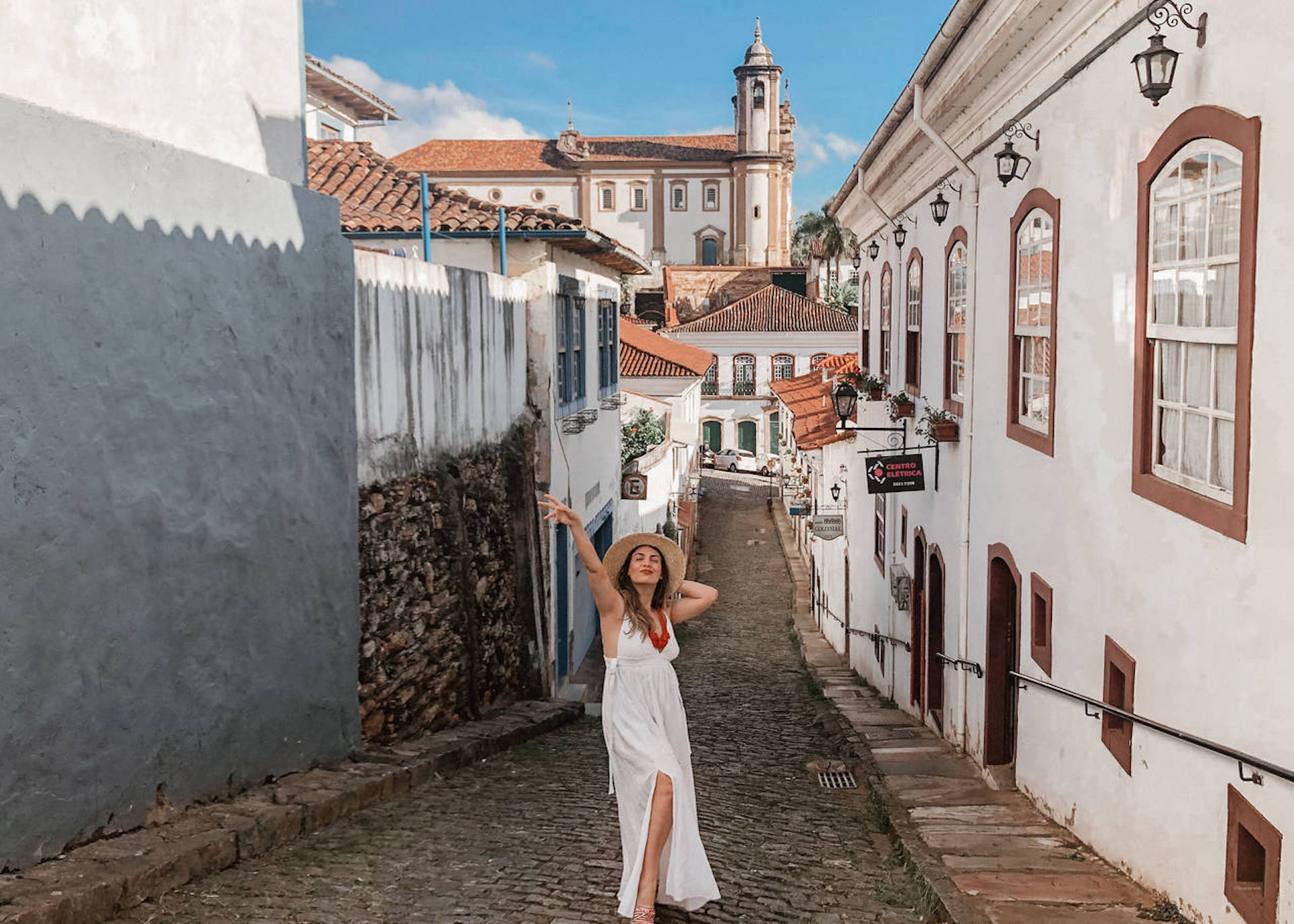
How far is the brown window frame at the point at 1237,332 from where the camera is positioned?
180 inches

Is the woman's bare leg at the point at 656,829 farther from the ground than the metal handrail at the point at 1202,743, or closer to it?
closer to it

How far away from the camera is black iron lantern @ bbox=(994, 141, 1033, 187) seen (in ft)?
26.4

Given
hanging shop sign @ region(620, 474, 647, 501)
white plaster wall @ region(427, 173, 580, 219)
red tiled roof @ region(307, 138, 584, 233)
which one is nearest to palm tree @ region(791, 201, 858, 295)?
white plaster wall @ region(427, 173, 580, 219)

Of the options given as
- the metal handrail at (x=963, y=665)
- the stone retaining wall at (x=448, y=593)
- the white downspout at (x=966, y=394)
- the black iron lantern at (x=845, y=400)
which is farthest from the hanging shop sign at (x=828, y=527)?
the white downspout at (x=966, y=394)

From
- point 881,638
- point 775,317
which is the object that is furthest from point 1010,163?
point 775,317

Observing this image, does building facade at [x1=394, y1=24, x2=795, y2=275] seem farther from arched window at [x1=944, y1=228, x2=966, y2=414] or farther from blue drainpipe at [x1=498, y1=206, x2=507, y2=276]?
arched window at [x1=944, y1=228, x2=966, y2=414]

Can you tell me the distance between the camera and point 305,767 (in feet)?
24.8

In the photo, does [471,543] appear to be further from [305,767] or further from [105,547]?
[105,547]

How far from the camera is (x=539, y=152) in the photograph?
272 ft

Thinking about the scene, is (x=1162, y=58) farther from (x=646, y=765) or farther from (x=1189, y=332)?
(x=646, y=765)

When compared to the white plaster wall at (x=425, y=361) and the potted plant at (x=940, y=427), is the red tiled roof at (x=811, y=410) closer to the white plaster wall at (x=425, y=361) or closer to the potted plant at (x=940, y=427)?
the potted plant at (x=940, y=427)

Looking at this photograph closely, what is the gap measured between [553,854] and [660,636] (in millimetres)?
2042

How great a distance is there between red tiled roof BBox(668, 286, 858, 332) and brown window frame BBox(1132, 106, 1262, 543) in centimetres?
5182

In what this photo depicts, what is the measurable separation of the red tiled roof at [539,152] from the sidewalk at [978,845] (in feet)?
240
